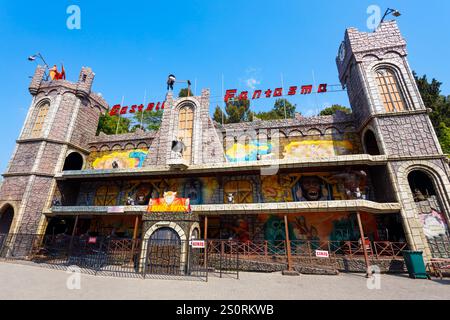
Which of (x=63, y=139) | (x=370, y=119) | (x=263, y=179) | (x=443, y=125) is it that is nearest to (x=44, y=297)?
(x=263, y=179)

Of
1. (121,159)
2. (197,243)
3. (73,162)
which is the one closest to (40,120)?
(73,162)

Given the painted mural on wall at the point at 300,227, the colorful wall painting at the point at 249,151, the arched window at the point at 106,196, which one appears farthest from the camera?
the arched window at the point at 106,196

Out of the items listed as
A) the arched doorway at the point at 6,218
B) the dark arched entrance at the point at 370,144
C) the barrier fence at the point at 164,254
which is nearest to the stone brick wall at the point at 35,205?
the barrier fence at the point at 164,254

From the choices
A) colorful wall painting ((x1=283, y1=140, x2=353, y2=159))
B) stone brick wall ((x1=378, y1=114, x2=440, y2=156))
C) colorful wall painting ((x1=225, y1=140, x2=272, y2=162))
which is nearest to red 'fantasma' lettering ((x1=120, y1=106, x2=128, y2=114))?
colorful wall painting ((x1=225, y1=140, x2=272, y2=162))

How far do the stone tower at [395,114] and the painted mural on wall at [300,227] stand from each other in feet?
7.99

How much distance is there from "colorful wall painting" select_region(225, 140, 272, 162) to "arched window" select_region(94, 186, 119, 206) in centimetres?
962

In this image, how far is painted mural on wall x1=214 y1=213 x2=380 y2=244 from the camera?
40.8 feet

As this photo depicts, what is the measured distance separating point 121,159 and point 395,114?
2081cm

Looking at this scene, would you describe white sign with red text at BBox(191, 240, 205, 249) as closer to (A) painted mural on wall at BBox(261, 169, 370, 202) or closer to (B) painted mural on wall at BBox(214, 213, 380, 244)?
(B) painted mural on wall at BBox(214, 213, 380, 244)

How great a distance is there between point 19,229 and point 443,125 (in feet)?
114

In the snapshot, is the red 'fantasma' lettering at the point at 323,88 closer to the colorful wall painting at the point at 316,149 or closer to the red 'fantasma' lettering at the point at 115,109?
the colorful wall painting at the point at 316,149

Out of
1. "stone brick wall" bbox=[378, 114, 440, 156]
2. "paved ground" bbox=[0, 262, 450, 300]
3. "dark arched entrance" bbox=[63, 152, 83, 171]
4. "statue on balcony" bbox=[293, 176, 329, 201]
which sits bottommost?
"paved ground" bbox=[0, 262, 450, 300]

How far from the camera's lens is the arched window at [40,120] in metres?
16.5

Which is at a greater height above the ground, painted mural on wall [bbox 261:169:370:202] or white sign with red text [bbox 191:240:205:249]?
painted mural on wall [bbox 261:169:370:202]
